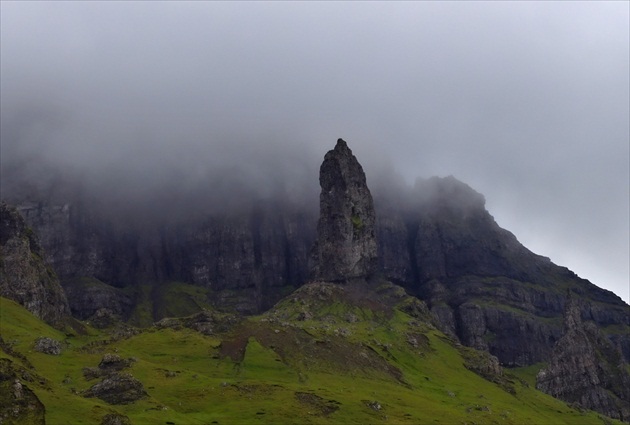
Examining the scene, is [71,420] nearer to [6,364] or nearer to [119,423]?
[119,423]

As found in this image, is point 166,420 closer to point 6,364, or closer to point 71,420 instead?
point 71,420

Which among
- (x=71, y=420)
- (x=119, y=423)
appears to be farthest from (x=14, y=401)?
(x=119, y=423)

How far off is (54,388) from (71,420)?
90.8ft

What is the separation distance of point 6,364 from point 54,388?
17011 millimetres

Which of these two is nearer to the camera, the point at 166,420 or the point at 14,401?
the point at 14,401

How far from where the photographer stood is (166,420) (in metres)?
198

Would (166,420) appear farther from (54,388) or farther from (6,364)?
(6,364)

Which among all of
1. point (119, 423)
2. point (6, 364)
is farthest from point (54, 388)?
point (119, 423)

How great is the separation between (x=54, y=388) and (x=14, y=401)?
83.1ft

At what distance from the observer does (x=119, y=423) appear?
180375 mm

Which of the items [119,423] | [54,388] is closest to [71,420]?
[119,423]

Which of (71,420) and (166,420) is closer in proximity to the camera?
(71,420)

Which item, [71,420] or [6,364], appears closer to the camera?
[71,420]

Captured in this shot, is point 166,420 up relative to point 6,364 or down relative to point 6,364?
down
